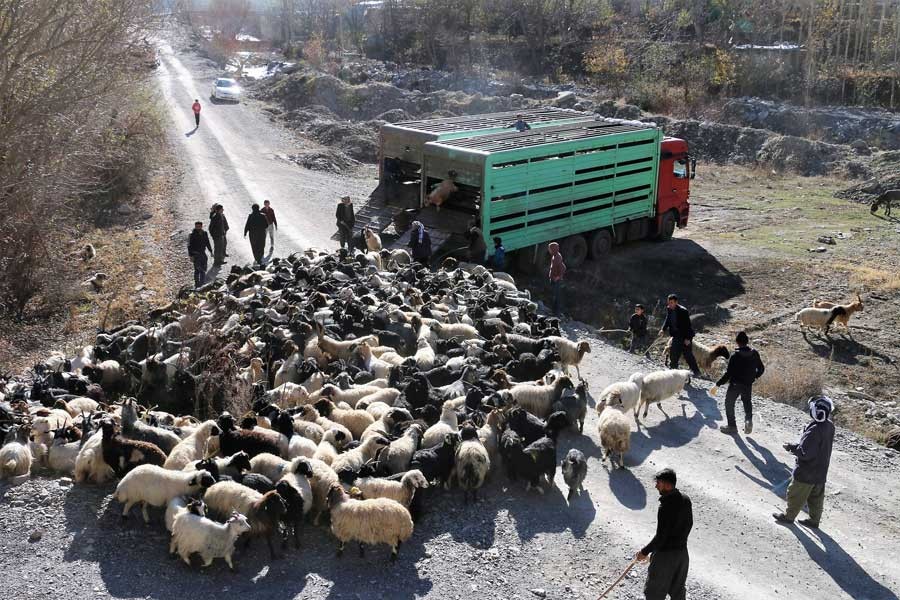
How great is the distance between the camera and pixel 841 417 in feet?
45.8

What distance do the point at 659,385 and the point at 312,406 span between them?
4.75 meters

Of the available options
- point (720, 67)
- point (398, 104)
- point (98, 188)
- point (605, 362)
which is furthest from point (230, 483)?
point (720, 67)

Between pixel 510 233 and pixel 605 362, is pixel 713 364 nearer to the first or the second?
pixel 605 362

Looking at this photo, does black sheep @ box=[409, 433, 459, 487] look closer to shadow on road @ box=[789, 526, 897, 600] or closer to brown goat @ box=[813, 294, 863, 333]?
shadow on road @ box=[789, 526, 897, 600]

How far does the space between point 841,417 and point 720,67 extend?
36482mm

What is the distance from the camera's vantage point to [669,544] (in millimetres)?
7230

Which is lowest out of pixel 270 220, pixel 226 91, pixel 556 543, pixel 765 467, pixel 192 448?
pixel 765 467

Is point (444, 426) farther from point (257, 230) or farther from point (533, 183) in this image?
point (257, 230)

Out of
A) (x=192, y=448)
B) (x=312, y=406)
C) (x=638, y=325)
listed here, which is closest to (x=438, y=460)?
(x=312, y=406)

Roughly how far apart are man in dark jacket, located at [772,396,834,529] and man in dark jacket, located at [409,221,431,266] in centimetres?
1008

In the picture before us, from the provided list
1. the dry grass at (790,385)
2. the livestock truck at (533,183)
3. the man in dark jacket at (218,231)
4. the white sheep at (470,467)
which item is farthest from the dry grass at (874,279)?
the man in dark jacket at (218,231)

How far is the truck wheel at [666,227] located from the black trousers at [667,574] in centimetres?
1656

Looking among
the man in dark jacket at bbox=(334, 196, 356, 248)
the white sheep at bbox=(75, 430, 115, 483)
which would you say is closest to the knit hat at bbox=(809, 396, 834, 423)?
the white sheep at bbox=(75, 430, 115, 483)

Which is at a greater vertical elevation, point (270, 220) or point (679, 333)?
point (270, 220)
